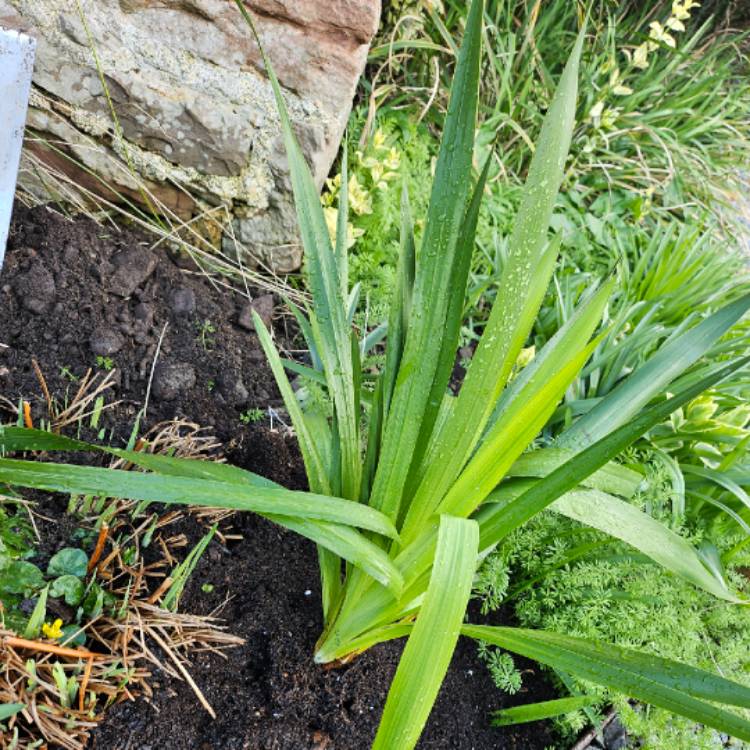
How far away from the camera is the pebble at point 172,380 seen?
4.82ft

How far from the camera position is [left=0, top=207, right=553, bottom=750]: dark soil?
1.09 m

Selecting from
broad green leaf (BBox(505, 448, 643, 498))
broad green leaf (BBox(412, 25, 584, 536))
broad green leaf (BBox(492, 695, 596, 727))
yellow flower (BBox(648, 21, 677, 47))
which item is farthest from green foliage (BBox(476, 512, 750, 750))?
yellow flower (BBox(648, 21, 677, 47))

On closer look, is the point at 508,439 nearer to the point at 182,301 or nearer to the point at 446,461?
the point at 446,461

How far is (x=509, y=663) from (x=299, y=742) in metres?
0.43

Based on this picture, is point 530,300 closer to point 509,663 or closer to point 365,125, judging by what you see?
point 509,663

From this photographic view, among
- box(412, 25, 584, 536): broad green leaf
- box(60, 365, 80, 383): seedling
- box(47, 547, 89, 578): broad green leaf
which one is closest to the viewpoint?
box(412, 25, 584, 536): broad green leaf

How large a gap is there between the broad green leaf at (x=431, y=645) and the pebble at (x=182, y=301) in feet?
3.36

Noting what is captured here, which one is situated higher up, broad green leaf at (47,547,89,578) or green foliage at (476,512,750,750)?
green foliage at (476,512,750,750)

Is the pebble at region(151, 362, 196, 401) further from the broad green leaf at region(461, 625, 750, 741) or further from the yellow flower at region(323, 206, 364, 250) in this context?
the broad green leaf at region(461, 625, 750, 741)

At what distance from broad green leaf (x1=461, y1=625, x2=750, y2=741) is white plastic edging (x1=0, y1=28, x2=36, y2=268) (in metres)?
0.99

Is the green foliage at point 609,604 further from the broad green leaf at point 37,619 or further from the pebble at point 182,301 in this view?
the pebble at point 182,301

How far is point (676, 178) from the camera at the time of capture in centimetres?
337

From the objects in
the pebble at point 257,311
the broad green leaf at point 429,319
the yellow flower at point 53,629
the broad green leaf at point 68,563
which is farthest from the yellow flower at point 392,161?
the yellow flower at point 53,629

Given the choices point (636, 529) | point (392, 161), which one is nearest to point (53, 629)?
point (636, 529)
